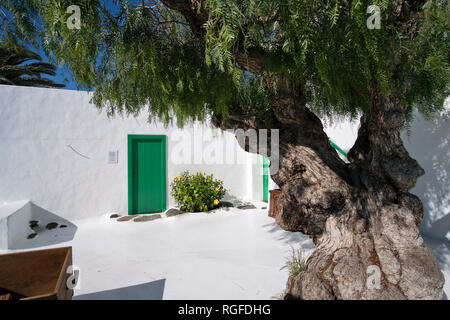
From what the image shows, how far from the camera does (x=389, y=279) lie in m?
2.23

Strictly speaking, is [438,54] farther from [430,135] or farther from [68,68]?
[430,135]

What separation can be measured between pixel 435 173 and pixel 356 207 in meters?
2.68

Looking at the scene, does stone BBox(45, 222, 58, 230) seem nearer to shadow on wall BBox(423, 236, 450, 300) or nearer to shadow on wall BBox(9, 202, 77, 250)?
shadow on wall BBox(9, 202, 77, 250)

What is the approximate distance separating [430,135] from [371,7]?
3825 millimetres

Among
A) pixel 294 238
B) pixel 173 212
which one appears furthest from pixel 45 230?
pixel 294 238

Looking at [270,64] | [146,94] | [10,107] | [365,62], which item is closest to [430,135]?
[365,62]

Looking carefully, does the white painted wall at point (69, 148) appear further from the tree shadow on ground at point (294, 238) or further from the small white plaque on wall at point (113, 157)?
the tree shadow on ground at point (294, 238)

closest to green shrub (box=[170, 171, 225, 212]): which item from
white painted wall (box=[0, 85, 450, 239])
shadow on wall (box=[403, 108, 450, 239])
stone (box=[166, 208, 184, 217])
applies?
stone (box=[166, 208, 184, 217])

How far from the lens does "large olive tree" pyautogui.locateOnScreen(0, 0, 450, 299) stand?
65.2 inches

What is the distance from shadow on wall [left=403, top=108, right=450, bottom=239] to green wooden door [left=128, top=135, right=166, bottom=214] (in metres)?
5.57

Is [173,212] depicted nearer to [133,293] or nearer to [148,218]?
[148,218]

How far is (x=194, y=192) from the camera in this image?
22.5 feet

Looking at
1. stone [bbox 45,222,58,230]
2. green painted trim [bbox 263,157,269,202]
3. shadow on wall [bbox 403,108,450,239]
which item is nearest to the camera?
shadow on wall [bbox 403,108,450,239]
